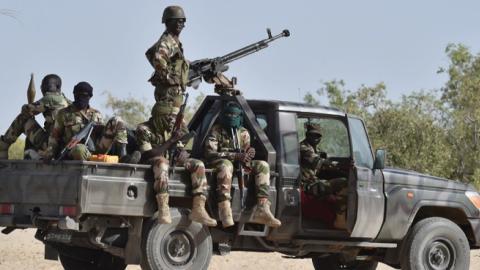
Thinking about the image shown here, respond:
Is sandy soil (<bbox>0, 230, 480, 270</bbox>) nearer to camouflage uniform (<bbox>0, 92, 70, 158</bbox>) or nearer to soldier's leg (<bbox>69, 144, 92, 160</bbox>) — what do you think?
camouflage uniform (<bbox>0, 92, 70, 158</bbox>)

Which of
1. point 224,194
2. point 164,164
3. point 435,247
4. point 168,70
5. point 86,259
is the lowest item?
point 86,259

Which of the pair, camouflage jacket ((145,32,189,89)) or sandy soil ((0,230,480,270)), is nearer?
camouflage jacket ((145,32,189,89))

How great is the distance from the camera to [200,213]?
32.9 feet

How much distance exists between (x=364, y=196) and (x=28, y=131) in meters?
3.51

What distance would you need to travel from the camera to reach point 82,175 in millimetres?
9539

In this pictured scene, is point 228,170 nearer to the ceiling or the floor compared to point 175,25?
nearer to the floor

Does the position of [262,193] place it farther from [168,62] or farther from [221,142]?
[168,62]

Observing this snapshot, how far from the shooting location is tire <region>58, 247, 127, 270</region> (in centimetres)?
1141

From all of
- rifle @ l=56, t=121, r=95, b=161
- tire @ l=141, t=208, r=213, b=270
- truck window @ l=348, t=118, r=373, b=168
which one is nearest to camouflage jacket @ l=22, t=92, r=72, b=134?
rifle @ l=56, t=121, r=95, b=161

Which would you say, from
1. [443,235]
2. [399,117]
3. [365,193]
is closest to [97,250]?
[365,193]

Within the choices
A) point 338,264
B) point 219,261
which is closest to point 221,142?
point 338,264

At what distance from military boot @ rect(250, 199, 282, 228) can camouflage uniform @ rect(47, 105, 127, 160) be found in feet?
4.61

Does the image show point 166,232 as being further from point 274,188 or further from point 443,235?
point 443,235

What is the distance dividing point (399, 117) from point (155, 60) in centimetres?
2648
